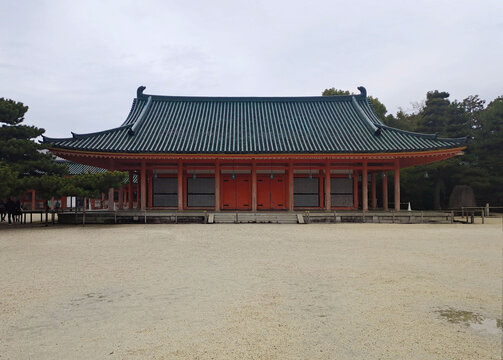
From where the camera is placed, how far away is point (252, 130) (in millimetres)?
24016

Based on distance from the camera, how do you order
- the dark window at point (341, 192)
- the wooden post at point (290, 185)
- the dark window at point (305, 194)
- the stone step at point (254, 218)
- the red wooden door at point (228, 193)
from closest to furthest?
the stone step at point (254, 218)
the wooden post at point (290, 185)
the red wooden door at point (228, 193)
the dark window at point (305, 194)
the dark window at point (341, 192)

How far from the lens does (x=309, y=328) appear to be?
472 centimetres

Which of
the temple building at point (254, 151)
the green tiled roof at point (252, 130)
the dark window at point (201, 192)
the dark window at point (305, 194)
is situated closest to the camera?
the temple building at point (254, 151)

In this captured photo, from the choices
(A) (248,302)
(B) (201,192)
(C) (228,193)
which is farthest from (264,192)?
(A) (248,302)

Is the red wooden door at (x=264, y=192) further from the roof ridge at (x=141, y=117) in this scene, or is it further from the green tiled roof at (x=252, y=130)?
the roof ridge at (x=141, y=117)

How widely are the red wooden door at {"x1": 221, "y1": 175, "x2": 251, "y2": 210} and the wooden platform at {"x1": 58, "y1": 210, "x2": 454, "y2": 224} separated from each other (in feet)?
14.1

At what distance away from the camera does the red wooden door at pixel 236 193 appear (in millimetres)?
24141

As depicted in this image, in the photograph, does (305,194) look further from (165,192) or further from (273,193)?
(165,192)

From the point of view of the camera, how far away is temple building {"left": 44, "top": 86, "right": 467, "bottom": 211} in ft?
67.5

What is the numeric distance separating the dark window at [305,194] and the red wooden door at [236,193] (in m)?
3.38

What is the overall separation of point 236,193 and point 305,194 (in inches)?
191

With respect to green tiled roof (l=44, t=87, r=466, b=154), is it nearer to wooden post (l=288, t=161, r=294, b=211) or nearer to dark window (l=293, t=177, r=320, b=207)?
wooden post (l=288, t=161, r=294, b=211)

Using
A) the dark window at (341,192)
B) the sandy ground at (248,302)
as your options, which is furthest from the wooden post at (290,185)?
the sandy ground at (248,302)

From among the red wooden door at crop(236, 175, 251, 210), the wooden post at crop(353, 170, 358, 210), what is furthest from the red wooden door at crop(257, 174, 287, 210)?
the wooden post at crop(353, 170, 358, 210)
